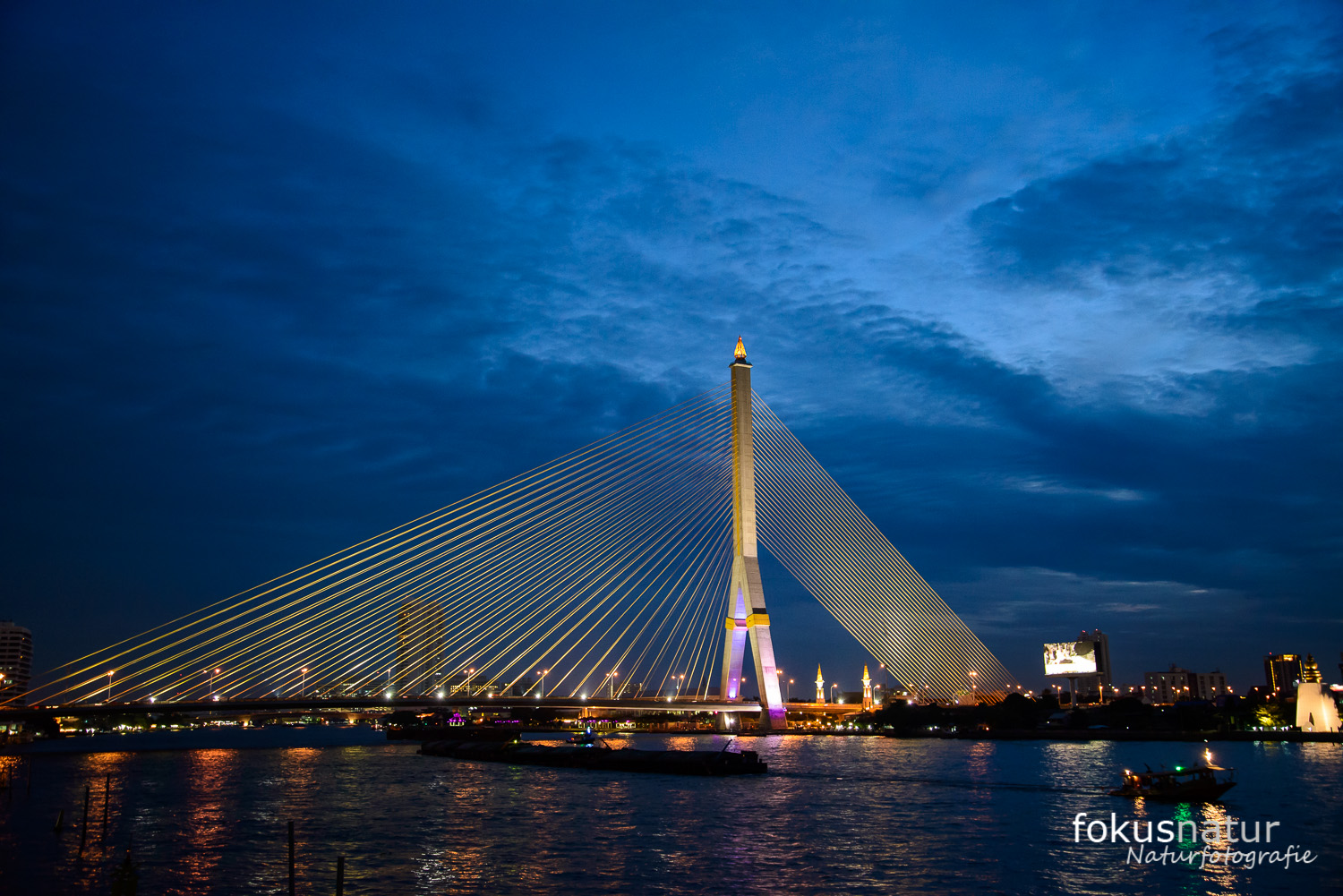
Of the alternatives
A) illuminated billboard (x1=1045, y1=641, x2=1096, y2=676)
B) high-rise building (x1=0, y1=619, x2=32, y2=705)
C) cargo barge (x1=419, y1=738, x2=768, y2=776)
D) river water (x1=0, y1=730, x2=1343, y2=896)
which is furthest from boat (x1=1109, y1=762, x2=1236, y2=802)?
high-rise building (x1=0, y1=619, x2=32, y2=705)

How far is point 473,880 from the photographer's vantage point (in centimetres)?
1981

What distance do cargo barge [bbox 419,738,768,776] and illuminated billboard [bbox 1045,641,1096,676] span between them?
69.1m

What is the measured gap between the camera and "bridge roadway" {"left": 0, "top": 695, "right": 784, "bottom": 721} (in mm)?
52031

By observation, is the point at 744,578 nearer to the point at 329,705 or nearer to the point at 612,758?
the point at 612,758

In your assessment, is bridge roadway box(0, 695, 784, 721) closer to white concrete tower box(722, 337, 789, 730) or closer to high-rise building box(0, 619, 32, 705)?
white concrete tower box(722, 337, 789, 730)

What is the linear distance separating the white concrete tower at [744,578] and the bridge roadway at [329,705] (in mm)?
3634

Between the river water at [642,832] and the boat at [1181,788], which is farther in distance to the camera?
the boat at [1181,788]

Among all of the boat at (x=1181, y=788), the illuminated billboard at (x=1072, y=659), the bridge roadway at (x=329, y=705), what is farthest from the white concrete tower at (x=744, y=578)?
the illuminated billboard at (x=1072, y=659)

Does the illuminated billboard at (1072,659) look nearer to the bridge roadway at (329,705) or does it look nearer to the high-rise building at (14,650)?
the bridge roadway at (329,705)

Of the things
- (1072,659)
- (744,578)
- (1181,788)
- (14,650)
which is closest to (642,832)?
(1181,788)

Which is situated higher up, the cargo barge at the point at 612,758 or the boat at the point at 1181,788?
the boat at the point at 1181,788

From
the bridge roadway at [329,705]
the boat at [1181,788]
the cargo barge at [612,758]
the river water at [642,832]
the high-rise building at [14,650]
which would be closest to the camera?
the river water at [642,832]

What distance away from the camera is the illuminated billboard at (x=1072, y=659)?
11275 cm

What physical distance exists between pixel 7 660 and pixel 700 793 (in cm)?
15784
